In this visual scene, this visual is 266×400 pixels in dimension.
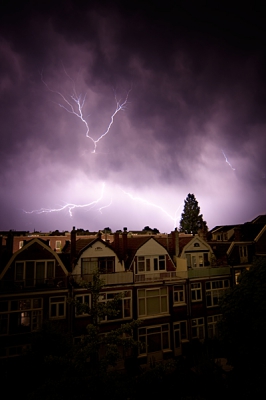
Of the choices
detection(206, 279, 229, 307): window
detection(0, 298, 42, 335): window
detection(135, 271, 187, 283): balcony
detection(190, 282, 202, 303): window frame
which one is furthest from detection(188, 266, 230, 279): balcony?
detection(0, 298, 42, 335): window

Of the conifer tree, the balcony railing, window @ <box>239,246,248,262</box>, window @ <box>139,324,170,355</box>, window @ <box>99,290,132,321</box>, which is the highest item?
the conifer tree

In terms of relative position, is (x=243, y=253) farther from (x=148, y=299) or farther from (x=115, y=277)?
(x=115, y=277)

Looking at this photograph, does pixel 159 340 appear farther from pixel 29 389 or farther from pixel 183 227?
pixel 183 227

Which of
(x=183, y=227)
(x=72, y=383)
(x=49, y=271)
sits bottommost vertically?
(x=72, y=383)

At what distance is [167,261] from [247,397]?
52.3ft

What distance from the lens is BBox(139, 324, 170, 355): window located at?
24734 millimetres

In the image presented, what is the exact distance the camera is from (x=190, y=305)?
26.9 meters

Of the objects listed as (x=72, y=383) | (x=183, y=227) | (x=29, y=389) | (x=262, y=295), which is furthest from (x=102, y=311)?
(x=183, y=227)

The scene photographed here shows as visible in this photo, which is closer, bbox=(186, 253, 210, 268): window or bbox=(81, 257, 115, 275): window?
bbox=(81, 257, 115, 275): window

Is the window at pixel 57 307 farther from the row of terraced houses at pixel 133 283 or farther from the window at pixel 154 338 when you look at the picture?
the window at pixel 154 338

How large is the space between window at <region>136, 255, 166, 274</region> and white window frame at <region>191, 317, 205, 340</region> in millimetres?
6456

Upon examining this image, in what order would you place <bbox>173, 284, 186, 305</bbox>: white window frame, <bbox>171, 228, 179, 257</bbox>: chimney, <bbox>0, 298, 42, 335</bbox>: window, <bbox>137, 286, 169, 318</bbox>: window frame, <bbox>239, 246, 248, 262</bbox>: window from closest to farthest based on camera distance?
<bbox>0, 298, 42, 335</bbox>: window → <bbox>137, 286, 169, 318</bbox>: window frame → <bbox>173, 284, 186, 305</bbox>: white window frame → <bbox>171, 228, 179, 257</bbox>: chimney → <bbox>239, 246, 248, 262</bbox>: window

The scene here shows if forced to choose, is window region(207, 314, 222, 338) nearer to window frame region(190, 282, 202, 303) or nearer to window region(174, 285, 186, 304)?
window frame region(190, 282, 202, 303)

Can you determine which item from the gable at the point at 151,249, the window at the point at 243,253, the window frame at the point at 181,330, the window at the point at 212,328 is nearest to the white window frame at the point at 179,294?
the window frame at the point at 181,330
